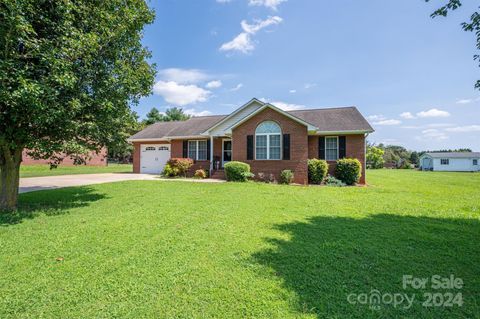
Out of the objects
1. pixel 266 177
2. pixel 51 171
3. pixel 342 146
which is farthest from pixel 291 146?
pixel 51 171

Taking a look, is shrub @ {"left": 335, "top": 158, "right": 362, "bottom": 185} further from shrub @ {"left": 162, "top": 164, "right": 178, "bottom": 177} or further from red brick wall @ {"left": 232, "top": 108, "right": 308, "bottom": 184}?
shrub @ {"left": 162, "top": 164, "right": 178, "bottom": 177}

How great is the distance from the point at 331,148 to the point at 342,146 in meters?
0.69

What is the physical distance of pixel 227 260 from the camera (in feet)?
13.2

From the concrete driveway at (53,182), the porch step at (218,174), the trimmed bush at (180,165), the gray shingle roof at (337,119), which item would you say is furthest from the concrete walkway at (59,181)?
the gray shingle roof at (337,119)

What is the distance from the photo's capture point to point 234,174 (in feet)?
48.9

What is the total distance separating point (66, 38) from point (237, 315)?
24.0 feet

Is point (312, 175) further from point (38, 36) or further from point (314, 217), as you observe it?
point (38, 36)

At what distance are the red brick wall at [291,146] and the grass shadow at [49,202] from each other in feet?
28.2

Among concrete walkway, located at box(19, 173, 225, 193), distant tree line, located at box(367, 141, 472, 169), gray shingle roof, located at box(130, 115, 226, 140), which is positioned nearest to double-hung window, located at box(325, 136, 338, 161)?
concrete walkway, located at box(19, 173, 225, 193)

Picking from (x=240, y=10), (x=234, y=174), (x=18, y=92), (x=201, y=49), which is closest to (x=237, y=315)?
(x=18, y=92)

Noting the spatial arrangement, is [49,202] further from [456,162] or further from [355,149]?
[456,162]

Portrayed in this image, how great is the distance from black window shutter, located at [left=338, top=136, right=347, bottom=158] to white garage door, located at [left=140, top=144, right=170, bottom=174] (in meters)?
13.9

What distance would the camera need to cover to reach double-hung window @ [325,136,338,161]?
53.2 ft

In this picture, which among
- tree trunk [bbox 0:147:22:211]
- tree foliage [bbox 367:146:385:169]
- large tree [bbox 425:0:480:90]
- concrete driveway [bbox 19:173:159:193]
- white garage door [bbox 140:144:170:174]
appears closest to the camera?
large tree [bbox 425:0:480:90]
